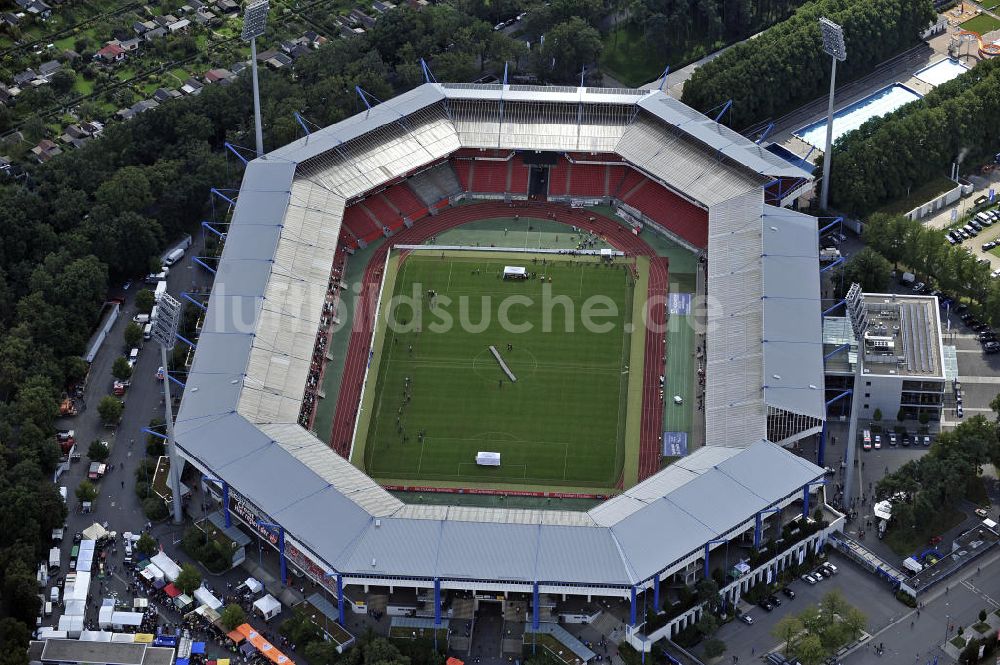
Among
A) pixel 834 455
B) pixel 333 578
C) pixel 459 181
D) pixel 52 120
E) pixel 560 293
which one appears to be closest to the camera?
pixel 333 578

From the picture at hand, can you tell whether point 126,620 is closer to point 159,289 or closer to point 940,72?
point 159,289

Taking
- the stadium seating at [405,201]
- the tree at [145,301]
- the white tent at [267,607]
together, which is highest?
the stadium seating at [405,201]

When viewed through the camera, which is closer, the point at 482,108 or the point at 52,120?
the point at 482,108

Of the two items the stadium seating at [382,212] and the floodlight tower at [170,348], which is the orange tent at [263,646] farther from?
the stadium seating at [382,212]

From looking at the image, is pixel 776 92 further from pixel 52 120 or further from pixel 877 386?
pixel 52 120

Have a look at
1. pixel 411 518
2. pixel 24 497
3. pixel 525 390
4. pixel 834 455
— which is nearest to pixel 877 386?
pixel 834 455

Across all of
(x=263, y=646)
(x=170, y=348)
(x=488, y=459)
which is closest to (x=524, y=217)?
(x=488, y=459)

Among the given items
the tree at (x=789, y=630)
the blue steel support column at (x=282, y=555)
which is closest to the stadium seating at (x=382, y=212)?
the blue steel support column at (x=282, y=555)
